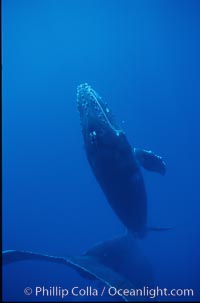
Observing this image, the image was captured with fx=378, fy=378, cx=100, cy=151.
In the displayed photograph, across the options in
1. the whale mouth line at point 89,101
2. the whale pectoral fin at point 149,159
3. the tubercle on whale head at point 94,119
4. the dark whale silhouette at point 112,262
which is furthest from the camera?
the whale pectoral fin at point 149,159

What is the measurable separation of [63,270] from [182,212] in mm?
8923

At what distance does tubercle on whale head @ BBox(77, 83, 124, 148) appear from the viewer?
8805 mm

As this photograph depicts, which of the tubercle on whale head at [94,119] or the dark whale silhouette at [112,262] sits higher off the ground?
the tubercle on whale head at [94,119]

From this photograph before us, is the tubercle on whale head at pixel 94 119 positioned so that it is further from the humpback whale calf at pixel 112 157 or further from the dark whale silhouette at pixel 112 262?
the dark whale silhouette at pixel 112 262

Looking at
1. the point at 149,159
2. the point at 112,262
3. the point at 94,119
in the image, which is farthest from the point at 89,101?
the point at 112,262

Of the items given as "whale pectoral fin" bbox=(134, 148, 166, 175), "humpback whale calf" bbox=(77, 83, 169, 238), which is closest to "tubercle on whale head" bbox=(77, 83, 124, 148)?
"humpback whale calf" bbox=(77, 83, 169, 238)

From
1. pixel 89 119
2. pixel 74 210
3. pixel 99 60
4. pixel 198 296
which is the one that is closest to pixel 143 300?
pixel 89 119

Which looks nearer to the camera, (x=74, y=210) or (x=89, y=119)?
(x=89, y=119)

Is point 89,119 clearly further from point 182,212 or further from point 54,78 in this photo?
point 54,78

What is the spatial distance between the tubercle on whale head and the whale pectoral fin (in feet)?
3.64

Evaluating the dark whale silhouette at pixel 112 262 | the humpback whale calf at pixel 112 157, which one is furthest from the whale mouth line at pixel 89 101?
the dark whale silhouette at pixel 112 262

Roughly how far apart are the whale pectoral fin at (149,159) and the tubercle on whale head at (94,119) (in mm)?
1111

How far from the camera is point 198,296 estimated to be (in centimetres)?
1521

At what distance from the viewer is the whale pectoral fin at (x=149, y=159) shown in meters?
10.1
